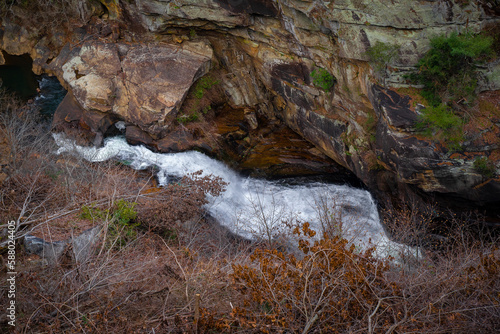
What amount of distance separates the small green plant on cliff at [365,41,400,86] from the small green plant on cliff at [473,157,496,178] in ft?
11.7

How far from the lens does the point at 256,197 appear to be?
14.0 m

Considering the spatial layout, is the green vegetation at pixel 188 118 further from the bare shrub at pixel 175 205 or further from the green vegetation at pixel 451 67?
the green vegetation at pixel 451 67

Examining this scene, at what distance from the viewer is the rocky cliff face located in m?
10.1

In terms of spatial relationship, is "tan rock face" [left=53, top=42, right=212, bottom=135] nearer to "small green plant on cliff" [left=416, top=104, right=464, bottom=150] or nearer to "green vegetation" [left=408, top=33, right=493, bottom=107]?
"green vegetation" [left=408, top=33, right=493, bottom=107]

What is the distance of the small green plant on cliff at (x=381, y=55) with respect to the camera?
10.2m

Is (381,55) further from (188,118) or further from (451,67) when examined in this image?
(188,118)

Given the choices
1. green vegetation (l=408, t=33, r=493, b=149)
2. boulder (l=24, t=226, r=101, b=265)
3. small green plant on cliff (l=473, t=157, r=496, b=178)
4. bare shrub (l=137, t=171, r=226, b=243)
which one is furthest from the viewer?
bare shrub (l=137, t=171, r=226, b=243)

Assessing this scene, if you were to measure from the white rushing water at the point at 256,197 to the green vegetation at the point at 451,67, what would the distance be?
4669 millimetres

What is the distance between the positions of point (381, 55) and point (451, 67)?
76.2 inches

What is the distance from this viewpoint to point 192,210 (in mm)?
11992

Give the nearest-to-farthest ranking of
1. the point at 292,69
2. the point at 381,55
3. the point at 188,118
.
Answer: the point at 381,55, the point at 292,69, the point at 188,118

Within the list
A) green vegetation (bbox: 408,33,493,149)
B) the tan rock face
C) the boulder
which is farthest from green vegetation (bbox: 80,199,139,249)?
green vegetation (bbox: 408,33,493,149)

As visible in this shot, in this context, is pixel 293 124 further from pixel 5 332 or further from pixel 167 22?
pixel 5 332

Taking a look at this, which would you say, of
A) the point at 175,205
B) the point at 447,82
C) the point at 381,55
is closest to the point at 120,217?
the point at 175,205
